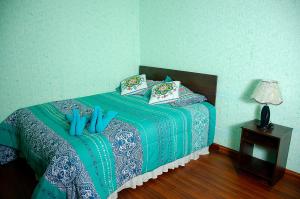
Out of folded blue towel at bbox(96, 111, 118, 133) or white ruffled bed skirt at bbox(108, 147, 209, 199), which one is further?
white ruffled bed skirt at bbox(108, 147, 209, 199)

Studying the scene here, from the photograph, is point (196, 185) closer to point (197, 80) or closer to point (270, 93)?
point (270, 93)

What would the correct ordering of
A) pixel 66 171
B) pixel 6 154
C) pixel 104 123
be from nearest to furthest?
pixel 66 171, pixel 104 123, pixel 6 154

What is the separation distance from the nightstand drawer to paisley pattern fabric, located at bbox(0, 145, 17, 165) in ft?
8.54

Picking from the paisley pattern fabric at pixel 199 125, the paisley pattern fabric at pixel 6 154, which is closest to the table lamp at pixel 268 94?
the paisley pattern fabric at pixel 199 125

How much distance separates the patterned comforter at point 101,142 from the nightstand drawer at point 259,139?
0.49 metres

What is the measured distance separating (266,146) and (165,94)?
4.12ft

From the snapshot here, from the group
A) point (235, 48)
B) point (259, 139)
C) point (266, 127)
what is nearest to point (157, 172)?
point (259, 139)

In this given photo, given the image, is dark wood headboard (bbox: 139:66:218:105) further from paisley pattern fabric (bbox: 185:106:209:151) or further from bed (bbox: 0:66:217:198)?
paisley pattern fabric (bbox: 185:106:209:151)

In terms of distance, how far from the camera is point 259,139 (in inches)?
89.4

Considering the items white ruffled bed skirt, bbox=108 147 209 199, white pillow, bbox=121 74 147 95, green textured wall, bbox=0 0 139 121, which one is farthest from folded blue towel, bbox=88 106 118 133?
green textured wall, bbox=0 0 139 121

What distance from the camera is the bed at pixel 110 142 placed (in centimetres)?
162

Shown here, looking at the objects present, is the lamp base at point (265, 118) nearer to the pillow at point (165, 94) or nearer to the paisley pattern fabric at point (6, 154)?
the pillow at point (165, 94)

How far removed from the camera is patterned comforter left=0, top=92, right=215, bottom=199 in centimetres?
161

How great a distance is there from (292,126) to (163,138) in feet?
4.39
